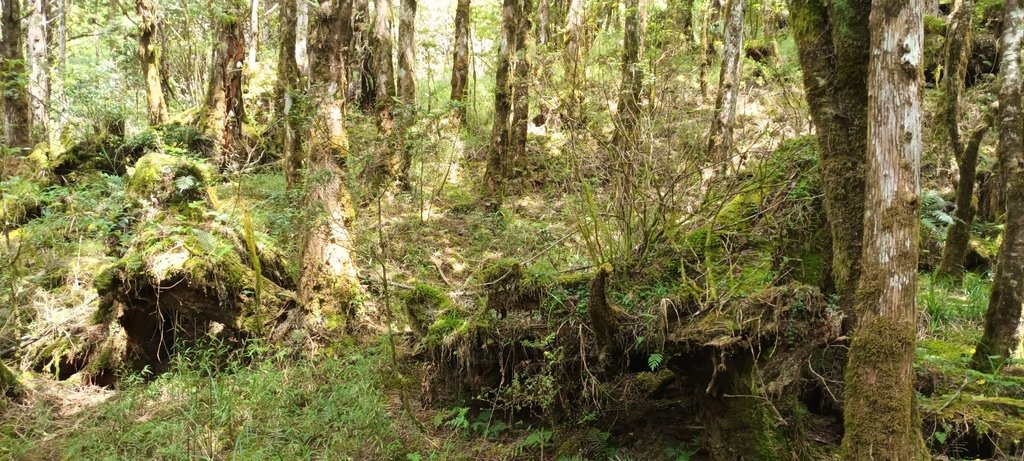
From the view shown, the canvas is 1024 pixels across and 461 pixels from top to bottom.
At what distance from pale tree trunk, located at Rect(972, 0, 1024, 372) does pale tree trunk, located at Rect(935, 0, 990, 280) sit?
1722 mm

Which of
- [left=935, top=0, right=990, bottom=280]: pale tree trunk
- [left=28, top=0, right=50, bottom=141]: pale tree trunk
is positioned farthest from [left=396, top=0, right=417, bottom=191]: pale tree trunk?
[left=28, top=0, right=50, bottom=141]: pale tree trunk

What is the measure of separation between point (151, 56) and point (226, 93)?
5.06ft

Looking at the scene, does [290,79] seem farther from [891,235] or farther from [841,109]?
[891,235]

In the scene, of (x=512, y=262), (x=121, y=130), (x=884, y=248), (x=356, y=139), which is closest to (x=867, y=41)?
(x=884, y=248)

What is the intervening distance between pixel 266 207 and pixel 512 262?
15.3ft

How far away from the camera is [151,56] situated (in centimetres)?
1148

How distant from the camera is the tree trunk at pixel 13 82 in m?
9.86

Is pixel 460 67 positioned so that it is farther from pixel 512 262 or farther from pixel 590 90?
pixel 512 262

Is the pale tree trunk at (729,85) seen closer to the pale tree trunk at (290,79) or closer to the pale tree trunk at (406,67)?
the pale tree trunk at (406,67)

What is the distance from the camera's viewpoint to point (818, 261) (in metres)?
5.39

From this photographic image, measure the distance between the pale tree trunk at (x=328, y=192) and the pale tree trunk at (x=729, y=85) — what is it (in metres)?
5.60

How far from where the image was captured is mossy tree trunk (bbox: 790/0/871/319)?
4.16 m

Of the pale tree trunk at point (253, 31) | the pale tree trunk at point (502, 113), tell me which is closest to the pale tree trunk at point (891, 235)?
the pale tree trunk at point (502, 113)

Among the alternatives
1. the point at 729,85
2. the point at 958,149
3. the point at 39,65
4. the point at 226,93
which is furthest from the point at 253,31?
the point at 958,149
